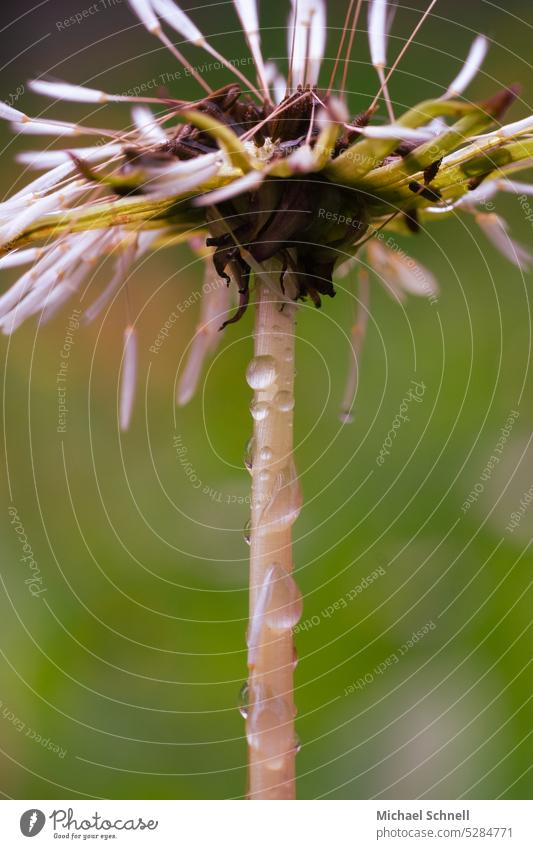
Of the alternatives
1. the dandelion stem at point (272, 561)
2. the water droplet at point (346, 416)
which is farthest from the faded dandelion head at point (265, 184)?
the water droplet at point (346, 416)

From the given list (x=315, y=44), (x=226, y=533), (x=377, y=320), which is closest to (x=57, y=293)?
(x=315, y=44)

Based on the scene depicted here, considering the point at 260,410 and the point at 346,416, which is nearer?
the point at 260,410

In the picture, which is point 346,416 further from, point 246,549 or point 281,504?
point 246,549

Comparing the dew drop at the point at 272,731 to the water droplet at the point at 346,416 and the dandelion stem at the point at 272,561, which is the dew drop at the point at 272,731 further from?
the water droplet at the point at 346,416

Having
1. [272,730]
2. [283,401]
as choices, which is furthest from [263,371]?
[272,730]

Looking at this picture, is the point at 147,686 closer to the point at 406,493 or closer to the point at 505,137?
the point at 406,493

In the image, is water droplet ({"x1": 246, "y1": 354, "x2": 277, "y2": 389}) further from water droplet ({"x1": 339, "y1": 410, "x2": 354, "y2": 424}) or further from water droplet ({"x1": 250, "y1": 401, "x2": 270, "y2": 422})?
water droplet ({"x1": 339, "y1": 410, "x2": 354, "y2": 424})

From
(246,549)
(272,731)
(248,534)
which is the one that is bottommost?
(272,731)
